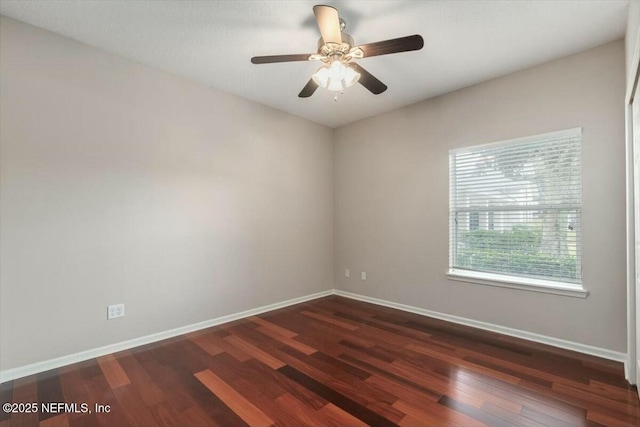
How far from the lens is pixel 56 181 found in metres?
2.44

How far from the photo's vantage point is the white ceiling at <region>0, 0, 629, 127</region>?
2152 mm

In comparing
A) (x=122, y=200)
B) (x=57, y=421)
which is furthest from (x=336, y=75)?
(x=57, y=421)

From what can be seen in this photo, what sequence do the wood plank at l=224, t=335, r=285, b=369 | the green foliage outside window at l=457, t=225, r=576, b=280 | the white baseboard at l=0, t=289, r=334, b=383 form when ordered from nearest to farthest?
the white baseboard at l=0, t=289, r=334, b=383
the wood plank at l=224, t=335, r=285, b=369
the green foliage outside window at l=457, t=225, r=576, b=280

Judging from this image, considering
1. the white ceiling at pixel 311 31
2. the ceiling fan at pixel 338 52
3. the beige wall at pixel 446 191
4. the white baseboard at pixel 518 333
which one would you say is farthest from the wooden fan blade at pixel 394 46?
the white baseboard at pixel 518 333

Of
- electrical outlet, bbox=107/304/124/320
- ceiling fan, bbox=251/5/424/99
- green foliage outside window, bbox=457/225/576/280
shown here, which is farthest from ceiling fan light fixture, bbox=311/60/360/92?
electrical outlet, bbox=107/304/124/320

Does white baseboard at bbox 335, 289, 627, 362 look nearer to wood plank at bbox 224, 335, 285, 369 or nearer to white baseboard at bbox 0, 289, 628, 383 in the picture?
white baseboard at bbox 0, 289, 628, 383

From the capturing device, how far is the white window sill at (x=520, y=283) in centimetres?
269

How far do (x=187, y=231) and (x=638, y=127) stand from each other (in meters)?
3.77

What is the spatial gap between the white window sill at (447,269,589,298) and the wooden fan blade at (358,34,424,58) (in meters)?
2.44

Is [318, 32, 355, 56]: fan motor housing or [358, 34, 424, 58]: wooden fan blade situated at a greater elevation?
[318, 32, 355, 56]: fan motor housing

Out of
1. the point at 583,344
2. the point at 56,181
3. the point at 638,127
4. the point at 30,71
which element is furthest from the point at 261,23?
the point at 583,344

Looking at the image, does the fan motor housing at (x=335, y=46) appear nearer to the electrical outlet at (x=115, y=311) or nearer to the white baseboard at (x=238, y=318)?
the electrical outlet at (x=115, y=311)

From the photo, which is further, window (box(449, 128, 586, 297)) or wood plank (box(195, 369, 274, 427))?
window (box(449, 128, 586, 297))

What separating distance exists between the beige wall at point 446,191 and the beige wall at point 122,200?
1155mm
